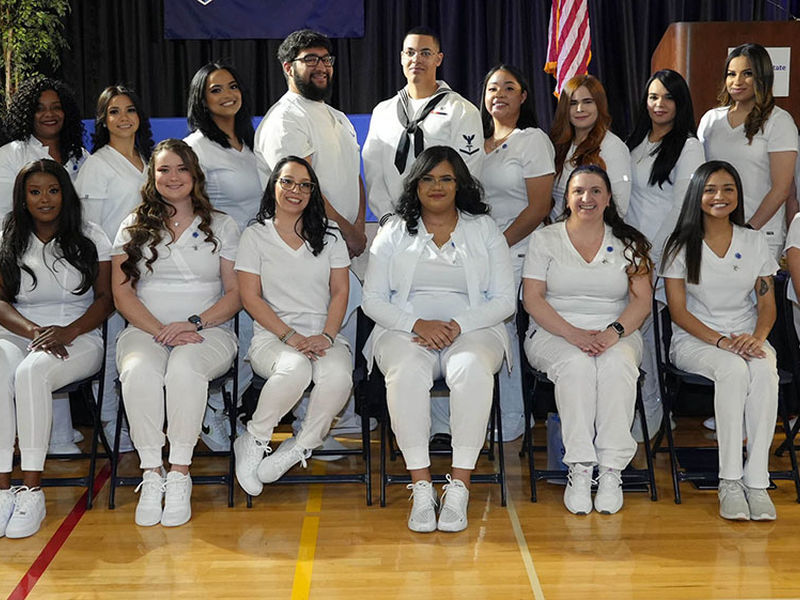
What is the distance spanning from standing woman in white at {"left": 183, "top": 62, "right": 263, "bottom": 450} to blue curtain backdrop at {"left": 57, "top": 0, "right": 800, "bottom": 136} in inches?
148

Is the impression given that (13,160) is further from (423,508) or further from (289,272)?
(423,508)

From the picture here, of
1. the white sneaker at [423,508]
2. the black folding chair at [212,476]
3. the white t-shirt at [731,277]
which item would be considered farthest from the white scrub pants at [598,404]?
the black folding chair at [212,476]

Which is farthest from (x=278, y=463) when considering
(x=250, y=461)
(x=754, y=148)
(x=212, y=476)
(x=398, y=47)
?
(x=398, y=47)

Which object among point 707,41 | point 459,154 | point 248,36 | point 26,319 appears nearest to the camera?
point 26,319

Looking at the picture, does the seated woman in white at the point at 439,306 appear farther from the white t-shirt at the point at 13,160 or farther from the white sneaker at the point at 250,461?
the white t-shirt at the point at 13,160

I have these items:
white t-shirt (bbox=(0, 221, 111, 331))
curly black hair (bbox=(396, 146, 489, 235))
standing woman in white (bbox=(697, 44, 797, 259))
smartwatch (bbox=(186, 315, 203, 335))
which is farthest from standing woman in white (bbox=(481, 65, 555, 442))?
white t-shirt (bbox=(0, 221, 111, 331))

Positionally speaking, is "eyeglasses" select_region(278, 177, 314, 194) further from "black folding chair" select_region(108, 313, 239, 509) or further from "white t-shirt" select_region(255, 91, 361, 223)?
"black folding chair" select_region(108, 313, 239, 509)

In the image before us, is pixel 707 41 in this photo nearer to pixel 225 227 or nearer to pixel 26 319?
pixel 225 227

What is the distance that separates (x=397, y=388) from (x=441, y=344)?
9.8 inches

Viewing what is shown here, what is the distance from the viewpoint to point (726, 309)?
367cm

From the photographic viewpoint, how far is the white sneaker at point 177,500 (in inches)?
131

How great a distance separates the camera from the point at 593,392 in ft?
11.4

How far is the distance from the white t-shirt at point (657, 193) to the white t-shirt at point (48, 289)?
2.42 metres

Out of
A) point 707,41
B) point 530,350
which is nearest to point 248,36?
point 707,41
